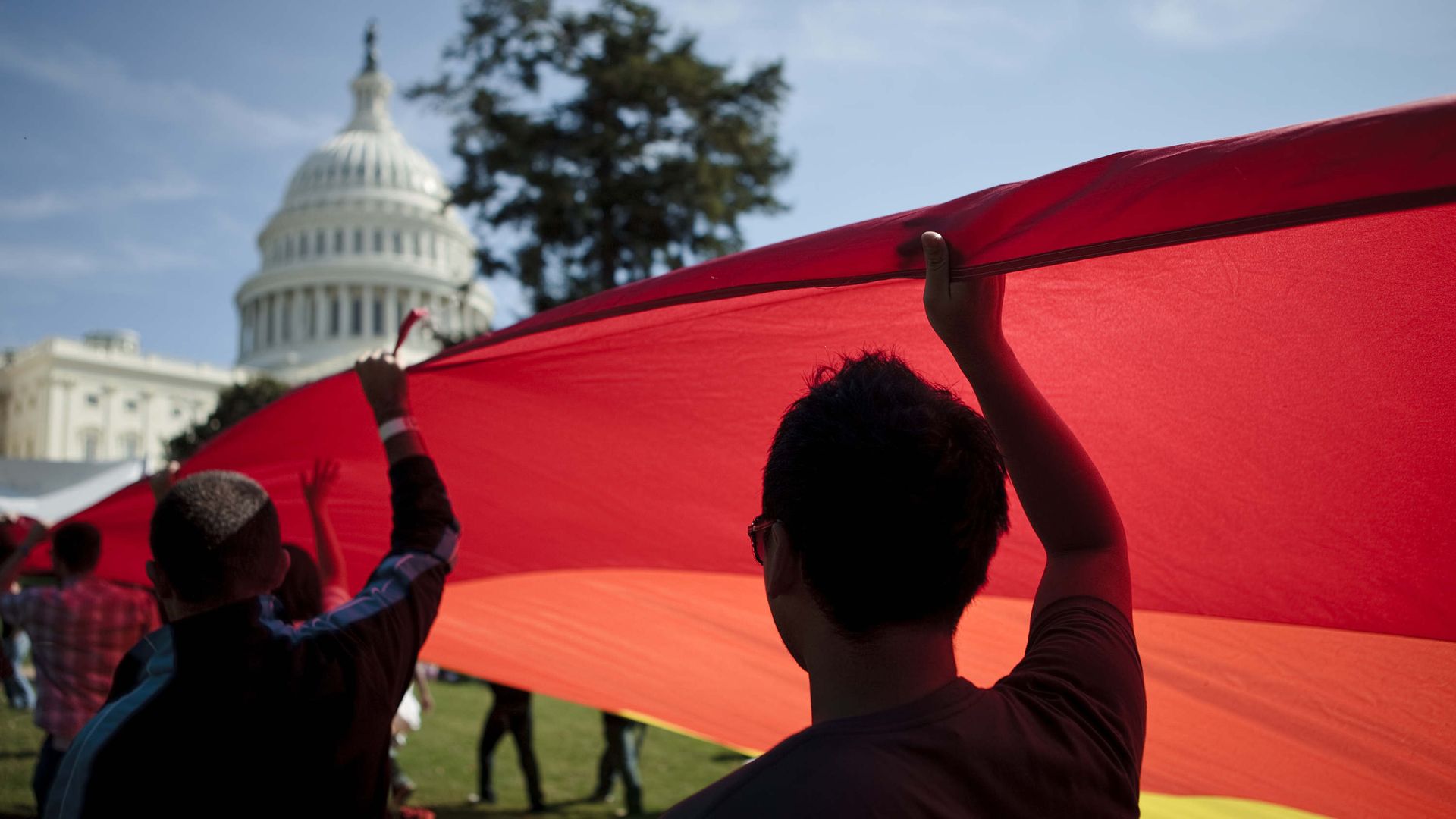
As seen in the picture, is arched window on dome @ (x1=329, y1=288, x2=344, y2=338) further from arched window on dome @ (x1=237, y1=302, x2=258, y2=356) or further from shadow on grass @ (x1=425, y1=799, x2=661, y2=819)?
shadow on grass @ (x1=425, y1=799, x2=661, y2=819)

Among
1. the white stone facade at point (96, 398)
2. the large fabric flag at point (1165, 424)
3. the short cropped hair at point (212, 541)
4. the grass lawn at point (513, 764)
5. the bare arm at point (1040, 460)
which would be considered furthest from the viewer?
the white stone facade at point (96, 398)

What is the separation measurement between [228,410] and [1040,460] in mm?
60365

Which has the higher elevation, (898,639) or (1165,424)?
(1165,424)

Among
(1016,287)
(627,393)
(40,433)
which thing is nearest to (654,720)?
(627,393)

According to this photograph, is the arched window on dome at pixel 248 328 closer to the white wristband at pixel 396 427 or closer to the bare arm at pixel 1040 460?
the white wristband at pixel 396 427

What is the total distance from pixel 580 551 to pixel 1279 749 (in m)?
2.57

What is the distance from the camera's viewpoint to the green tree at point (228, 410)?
53.4 metres

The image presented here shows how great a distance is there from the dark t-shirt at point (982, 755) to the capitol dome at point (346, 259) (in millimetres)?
83911

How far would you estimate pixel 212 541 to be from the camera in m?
2.13

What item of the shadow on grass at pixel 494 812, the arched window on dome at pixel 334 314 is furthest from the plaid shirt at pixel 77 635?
the arched window on dome at pixel 334 314

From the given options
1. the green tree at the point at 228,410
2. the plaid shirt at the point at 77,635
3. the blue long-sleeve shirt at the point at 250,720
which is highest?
the green tree at the point at 228,410

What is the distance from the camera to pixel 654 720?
466 centimetres

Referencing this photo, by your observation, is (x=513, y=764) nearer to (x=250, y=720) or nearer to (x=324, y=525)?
(x=324, y=525)

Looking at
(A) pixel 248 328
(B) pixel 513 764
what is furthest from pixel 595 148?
(A) pixel 248 328
